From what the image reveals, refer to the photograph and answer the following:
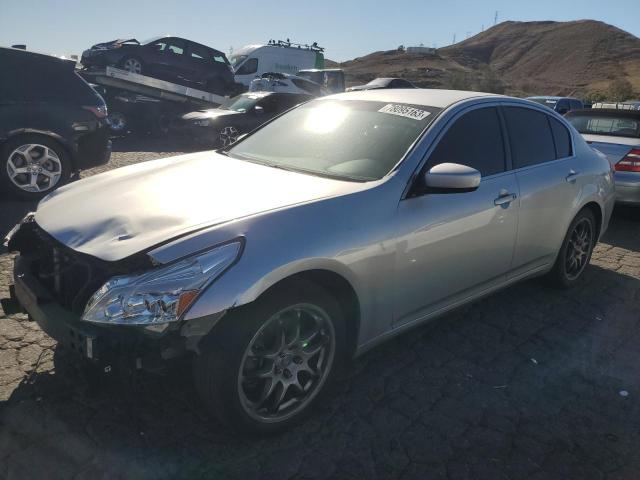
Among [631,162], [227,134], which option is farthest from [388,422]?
[227,134]

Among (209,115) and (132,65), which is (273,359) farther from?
(132,65)

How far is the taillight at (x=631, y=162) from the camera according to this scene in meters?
6.43

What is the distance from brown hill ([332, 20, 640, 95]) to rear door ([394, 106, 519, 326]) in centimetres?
4922

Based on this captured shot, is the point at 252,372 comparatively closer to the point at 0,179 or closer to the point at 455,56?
the point at 0,179

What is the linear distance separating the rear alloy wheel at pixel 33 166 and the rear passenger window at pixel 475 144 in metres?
5.26

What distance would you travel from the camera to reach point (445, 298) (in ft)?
10.6

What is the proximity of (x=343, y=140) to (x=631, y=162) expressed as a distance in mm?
4907

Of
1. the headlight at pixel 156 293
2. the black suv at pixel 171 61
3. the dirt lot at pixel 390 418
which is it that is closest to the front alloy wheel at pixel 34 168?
the dirt lot at pixel 390 418

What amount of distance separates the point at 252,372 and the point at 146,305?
621 mm

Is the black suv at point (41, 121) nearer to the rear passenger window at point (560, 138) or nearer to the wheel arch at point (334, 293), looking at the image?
the wheel arch at point (334, 293)

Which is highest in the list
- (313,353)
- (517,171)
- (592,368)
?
(517,171)

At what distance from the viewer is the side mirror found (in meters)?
2.81

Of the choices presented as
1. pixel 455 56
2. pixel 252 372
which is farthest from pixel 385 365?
pixel 455 56

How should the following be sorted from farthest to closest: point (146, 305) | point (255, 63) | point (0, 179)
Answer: point (255, 63) < point (0, 179) < point (146, 305)
